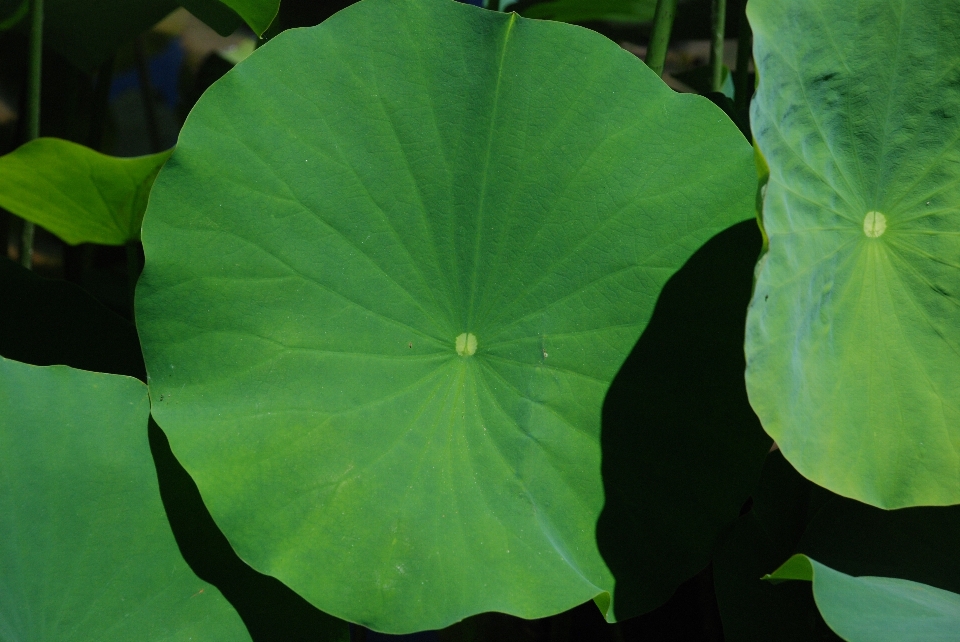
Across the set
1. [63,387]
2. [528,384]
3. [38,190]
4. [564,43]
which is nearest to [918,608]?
[528,384]

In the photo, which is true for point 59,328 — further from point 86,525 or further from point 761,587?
point 761,587

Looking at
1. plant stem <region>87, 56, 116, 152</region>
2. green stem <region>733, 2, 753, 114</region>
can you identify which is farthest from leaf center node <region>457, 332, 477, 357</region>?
plant stem <region>87, 56, 116, 152</region>

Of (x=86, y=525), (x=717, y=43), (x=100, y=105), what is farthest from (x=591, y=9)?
(x=86, y=525)

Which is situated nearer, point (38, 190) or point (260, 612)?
point (260, 612)

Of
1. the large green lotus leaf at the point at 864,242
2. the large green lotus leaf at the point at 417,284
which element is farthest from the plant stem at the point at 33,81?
the large green lotus leaf at the point at 864,242

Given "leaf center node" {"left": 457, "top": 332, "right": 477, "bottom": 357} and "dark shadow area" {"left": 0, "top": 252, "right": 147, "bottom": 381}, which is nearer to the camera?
"leaf center node" {"left": 457, "top": 332, "right": 477, "bottom": 357}

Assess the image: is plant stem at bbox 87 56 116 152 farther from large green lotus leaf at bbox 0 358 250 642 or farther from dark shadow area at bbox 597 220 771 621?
dark shadow area at bbox 597 220 771 621

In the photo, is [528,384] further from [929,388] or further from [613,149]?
[929,388]
